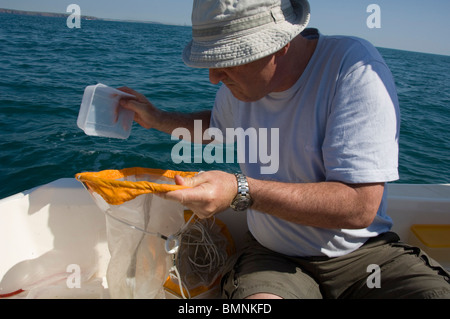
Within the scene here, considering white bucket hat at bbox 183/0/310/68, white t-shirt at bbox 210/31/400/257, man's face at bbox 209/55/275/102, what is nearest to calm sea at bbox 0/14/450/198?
white t-shirt at bbox 210/31/400/257

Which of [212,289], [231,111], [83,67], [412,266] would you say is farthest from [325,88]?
[83,67]

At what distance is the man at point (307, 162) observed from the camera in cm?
112

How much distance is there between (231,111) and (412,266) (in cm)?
105

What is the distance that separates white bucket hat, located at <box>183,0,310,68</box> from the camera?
1.09 metres

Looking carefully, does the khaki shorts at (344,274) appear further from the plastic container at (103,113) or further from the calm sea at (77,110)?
the calm sea at (77,110)

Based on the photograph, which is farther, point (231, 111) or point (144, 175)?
point (231, 111)

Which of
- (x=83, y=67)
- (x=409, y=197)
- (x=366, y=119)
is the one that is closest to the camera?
(x=366, y=119)

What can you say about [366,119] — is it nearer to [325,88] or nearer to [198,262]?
[325,88]

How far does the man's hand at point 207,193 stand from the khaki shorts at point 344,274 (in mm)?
368

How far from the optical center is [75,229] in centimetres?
192

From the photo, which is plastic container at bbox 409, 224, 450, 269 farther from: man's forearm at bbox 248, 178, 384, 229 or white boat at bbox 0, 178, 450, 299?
man's forearm at bbox 248, 178, 384, 229

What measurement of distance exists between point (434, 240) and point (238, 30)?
5.82ft

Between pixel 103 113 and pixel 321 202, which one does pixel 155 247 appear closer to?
pixel 103 113

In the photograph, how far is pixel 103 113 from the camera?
1647 millimetres
